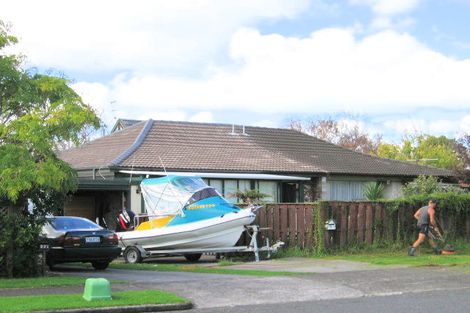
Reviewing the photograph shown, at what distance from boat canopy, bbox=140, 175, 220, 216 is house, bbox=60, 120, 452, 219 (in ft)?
11.4

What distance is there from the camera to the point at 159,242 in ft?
68.7

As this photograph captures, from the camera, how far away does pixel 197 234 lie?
20641 millimetres

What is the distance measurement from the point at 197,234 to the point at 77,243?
4320mm

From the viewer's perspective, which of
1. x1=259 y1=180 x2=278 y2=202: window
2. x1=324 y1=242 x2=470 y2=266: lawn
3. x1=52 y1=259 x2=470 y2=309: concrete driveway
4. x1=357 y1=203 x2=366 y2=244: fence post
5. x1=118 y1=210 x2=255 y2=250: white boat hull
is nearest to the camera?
x1=52 y1=259 x2=470 y2=309: concrete driveway

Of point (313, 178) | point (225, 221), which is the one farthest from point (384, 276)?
point (313, 178)

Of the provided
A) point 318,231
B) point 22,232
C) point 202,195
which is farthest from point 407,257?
point 22,232

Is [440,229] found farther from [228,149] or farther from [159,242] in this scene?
[228,149]

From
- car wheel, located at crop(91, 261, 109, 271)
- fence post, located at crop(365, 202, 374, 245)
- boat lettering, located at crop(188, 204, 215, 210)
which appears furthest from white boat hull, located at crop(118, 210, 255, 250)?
fence post, located at crop(365, 202, 374, 245)

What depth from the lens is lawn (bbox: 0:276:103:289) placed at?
45.5 feet

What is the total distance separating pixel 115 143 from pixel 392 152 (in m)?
36.8

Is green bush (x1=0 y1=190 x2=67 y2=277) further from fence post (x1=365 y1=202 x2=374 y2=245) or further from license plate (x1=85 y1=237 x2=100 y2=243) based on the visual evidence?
fence post (x1=365 y1=202 x2=374 y2=245)

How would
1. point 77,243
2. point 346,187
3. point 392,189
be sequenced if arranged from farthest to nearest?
1. point 392,189
2. point 346,187
3. point 77,243

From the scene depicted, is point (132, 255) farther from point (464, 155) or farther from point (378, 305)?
point (464, 155)

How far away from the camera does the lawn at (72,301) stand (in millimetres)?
10996
